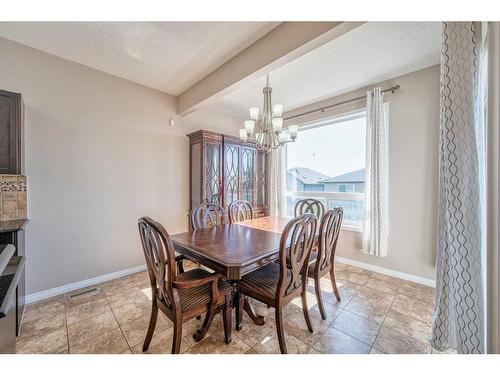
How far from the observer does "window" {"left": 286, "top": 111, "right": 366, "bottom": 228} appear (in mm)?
3078

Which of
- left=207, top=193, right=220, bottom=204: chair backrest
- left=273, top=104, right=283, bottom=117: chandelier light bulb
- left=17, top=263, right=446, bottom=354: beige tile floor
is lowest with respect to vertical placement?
left=17, top=263, right=446, bottom=354: beige tile floor

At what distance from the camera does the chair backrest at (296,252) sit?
1372mm

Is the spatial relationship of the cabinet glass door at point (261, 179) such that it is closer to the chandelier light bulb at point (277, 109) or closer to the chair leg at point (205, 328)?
the chandelier light bulb at point (277, 109)

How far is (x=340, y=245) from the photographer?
3.21 metres

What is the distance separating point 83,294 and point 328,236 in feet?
8.63

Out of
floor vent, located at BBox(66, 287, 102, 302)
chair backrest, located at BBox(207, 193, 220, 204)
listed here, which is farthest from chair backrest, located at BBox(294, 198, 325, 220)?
floor vent, located at BBox(66, 287, 102, 302)

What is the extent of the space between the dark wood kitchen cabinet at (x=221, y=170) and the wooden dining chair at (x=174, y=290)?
69.6 inches

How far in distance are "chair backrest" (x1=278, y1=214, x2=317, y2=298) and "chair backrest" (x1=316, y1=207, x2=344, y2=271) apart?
22 centimetres

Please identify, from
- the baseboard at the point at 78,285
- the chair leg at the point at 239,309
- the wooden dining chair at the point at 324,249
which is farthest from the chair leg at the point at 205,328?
the baseboard at the point at 78,285

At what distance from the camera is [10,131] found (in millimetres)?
1765

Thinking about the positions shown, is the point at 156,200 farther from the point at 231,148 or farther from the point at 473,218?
the point at 473,218

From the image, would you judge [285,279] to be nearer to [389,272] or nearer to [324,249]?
[324,249]

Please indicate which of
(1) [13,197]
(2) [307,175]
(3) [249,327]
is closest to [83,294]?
(1) [13,197]

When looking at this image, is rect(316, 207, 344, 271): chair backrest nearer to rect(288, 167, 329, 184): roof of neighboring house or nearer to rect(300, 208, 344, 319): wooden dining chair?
rect(300, 208, 344, 319): wooden dining chair
